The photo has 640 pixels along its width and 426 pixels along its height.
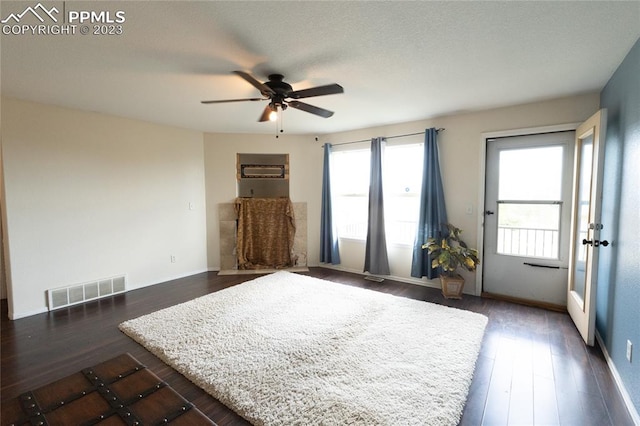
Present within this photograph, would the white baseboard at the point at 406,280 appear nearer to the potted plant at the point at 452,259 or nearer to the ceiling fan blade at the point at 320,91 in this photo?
the potted plant at the point at 452,259

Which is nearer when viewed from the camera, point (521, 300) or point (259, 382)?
point (259, 382)

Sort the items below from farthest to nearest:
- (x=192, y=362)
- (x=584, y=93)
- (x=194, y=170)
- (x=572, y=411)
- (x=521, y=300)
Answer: (x=194, y=170) → (x=521, y=300) → (x=584, y=93) → (x=192, y=362) → (x=572, y=411)

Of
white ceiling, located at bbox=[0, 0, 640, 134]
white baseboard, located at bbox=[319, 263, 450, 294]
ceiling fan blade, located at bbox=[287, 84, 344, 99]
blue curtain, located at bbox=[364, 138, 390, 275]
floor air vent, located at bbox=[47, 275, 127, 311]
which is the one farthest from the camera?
blue curtain, located at bbox=[364, 138, 390, 275]

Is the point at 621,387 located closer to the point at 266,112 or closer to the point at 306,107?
the point at 306,107

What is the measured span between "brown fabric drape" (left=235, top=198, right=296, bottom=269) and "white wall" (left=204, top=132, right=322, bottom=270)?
12.6 inches

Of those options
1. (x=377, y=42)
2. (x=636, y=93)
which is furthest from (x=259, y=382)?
(x=636, y=93)

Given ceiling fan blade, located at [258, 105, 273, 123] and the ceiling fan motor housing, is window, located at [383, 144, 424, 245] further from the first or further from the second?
the ceiling fan motor housing

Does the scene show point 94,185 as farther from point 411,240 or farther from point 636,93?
point 636,93

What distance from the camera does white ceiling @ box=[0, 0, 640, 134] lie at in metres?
1.65

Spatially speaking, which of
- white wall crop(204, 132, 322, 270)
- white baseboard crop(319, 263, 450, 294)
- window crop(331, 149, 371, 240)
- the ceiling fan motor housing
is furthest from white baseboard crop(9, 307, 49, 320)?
window crop(331, 149, 371, 240)

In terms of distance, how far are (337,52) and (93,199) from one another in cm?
364

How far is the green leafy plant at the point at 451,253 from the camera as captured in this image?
3.56m

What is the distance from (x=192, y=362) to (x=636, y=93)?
3.87m

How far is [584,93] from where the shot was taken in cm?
303
